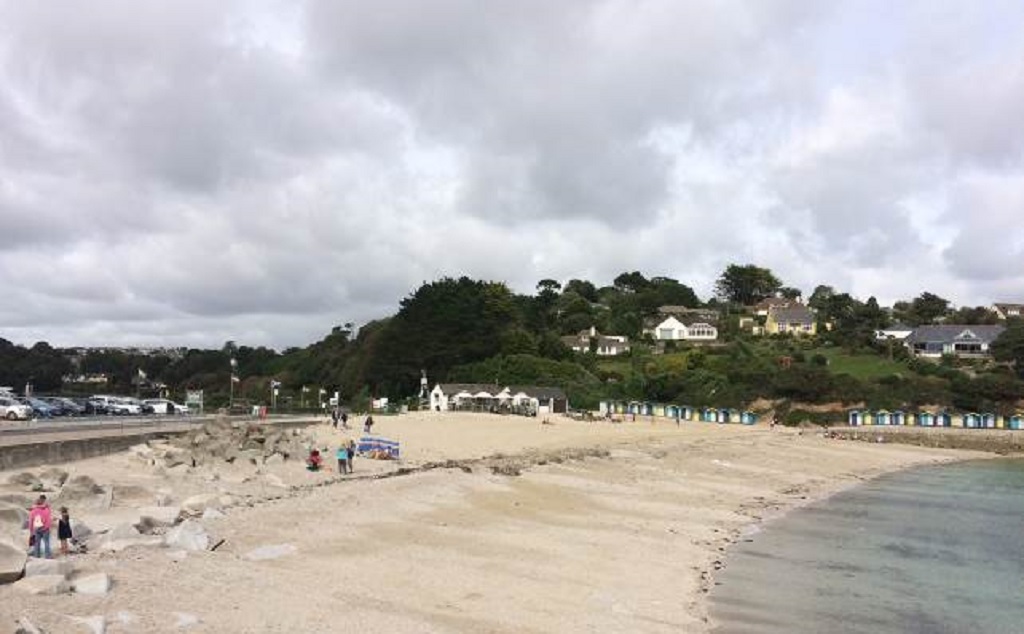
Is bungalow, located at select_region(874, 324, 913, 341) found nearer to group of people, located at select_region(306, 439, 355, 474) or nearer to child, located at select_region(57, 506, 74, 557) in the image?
group of people, located at select_region(306, 439, 355, 474)

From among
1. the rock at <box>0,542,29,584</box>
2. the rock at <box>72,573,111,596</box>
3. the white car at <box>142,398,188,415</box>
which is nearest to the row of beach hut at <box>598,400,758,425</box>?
the white car at <box>142,398,188,415</box>

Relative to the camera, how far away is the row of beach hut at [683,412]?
89.1 metres

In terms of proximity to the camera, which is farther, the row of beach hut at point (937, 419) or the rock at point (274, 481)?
→ the row of beach hut at point (937, 419)

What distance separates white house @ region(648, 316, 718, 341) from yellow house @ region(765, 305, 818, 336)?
1082cm

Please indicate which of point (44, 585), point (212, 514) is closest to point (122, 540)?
point (44, 585)

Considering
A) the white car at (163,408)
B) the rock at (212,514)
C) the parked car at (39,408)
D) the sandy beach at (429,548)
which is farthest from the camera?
the white car at (163,408)

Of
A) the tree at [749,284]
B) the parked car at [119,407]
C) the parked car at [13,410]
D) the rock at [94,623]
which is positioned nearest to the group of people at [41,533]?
the rock at [94,623]

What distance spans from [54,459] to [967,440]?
248ft

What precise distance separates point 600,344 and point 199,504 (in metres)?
121

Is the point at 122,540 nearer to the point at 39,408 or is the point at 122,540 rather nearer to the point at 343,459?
the point at 343,459

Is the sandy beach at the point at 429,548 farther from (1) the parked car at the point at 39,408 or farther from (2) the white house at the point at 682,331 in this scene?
(2) the white house at the point at 682,331

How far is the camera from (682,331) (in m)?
151

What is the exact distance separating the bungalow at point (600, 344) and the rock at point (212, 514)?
4459 inches

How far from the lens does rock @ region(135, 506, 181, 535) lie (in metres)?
17.1
